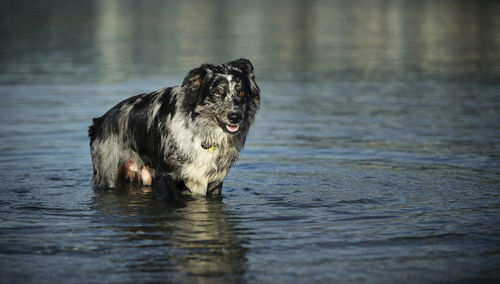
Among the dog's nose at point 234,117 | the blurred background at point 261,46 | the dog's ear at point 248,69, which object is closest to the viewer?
the dog's nose at point 234,117

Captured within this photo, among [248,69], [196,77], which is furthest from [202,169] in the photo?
[248,69]

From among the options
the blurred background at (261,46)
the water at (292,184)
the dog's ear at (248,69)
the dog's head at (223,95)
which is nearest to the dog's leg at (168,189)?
the water at (292,184)

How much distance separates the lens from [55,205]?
8.70 m

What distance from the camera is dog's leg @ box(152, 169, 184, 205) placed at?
876 cm

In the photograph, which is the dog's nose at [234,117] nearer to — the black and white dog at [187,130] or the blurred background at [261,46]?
the black and white dog at [187,130]

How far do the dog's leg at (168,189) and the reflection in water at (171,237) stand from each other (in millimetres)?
101

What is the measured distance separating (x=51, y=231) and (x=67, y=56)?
2038 centimetres

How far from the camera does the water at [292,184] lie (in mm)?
6461

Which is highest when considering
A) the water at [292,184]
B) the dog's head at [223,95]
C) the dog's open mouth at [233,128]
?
the dog's head at [223,95]

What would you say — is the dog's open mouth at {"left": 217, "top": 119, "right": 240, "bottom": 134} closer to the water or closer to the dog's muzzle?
the dog's muzzle

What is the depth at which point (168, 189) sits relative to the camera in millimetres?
8789

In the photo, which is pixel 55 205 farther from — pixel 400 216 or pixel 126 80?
pixel 126 80

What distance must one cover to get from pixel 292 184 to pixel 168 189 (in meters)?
1.70

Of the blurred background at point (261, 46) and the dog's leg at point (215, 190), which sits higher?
the blurred background at point (261, 46)
